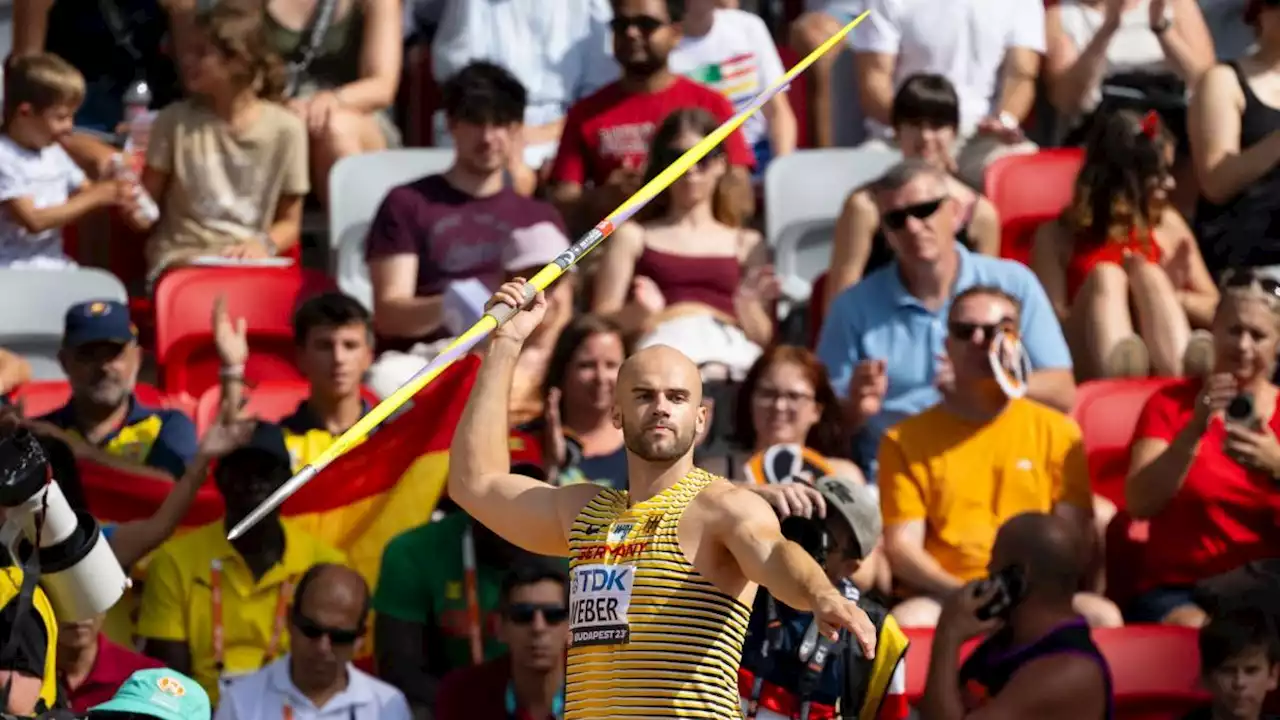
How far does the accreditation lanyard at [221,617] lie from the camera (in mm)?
8703

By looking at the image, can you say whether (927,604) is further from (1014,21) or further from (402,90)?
(402,90)

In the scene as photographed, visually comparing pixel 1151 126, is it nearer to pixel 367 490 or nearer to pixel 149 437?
pixel 367 490

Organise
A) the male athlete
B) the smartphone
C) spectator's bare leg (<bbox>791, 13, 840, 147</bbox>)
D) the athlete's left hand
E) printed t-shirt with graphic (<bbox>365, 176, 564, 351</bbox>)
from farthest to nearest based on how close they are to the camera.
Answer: spectator's bare leg (<bbox>791, 13, 840, 147</bbox>) → printed t-shirt with graphic (<bbox>365, 176, 564, 351</bbox>) → the smartphone → the male athlete → the athlete's left hand

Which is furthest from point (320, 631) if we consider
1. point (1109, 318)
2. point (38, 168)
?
point (1109, 318)

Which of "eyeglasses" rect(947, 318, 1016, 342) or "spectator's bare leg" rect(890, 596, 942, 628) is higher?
"eyeglasses" rect(947, 318, 1016, 342)

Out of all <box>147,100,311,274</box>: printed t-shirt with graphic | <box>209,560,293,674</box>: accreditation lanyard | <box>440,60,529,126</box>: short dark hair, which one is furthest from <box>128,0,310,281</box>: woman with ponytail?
<box>209,560,293,674</box>: accreditation lanyard

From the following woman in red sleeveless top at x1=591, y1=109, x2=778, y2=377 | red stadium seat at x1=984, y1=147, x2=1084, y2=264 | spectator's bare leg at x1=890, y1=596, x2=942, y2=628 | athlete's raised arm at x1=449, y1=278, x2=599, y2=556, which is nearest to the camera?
athlete's raised arm at x1=449, y1=278, x2=599, y2=556

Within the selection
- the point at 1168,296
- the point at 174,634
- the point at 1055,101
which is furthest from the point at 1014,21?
the point at 174,634

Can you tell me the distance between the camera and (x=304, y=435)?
9258mm

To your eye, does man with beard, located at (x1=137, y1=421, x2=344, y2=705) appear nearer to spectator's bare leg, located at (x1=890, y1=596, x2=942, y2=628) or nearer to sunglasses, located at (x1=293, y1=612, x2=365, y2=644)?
sunglasses, located at (x1=293, y1=612, x2=365, y2=644)

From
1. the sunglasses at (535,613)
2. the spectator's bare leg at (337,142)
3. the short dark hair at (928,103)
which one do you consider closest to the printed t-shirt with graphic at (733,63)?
the short dark hair at (928,103)

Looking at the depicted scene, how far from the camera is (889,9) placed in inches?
453

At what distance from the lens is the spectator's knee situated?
28.7 ft

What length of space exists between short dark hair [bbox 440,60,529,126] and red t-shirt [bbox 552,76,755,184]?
0.44 m
